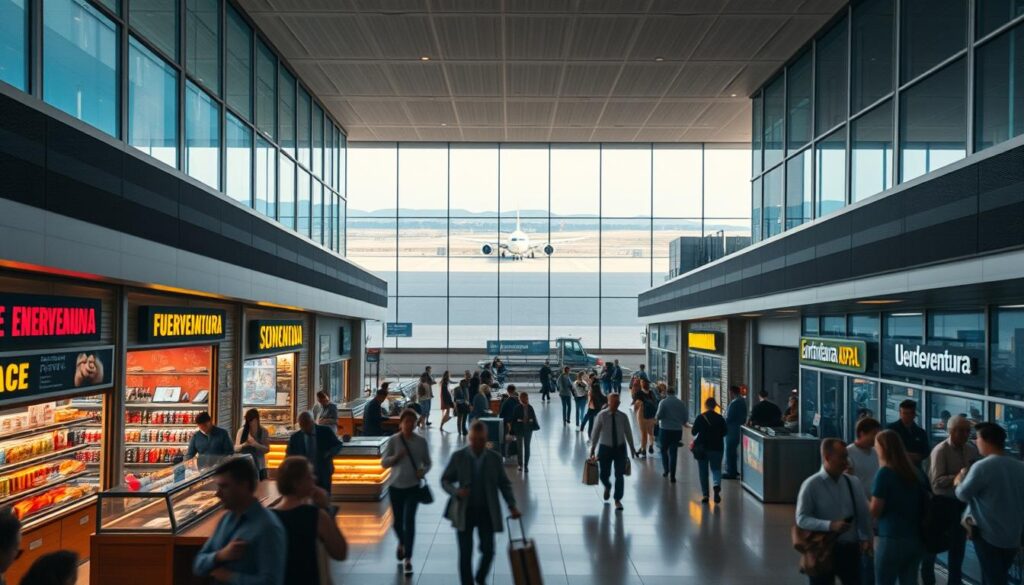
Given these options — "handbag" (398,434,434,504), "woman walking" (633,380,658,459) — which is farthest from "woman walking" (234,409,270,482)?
"woman walking" (633,380,658,459)

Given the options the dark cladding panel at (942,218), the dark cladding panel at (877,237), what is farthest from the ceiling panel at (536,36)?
the dark cladding panel at (942,218)

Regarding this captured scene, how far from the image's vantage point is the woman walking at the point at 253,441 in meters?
9.77

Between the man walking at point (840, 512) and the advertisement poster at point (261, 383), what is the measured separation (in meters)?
12.1

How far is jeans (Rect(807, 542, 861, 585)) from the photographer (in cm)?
542

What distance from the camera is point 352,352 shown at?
82.3 ft

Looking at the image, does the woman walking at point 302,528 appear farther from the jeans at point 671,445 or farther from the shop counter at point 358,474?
the jeans at point 671,445

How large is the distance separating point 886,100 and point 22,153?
33.9 ft

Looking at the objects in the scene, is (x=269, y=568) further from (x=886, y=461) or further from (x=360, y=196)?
(x=360, y=196)

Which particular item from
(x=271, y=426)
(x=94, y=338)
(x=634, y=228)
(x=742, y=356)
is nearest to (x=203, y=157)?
(x=94, y=338)

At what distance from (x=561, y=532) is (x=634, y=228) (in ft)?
93.2

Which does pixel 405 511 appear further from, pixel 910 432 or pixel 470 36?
pixel 470 36

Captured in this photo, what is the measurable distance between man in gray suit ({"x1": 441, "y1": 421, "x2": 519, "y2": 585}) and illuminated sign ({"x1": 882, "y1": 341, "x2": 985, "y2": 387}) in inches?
215

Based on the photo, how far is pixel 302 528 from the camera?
14.1 ft

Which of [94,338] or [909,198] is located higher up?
[909,198]
